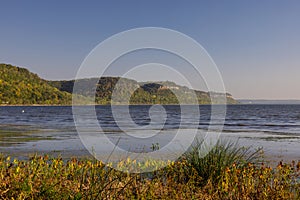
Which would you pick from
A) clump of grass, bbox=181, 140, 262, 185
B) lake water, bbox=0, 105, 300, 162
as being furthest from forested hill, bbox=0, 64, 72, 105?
clump of grass, bbox=181, 140, 262, 185

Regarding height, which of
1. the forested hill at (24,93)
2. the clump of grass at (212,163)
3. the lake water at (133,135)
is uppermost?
the forested hill at (24,93)

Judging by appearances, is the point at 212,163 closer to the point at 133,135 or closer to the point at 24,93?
the point at 133,135

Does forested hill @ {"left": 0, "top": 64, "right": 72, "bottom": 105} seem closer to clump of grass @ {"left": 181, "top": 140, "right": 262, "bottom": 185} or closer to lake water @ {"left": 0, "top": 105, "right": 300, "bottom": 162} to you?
lake water @ {"left": 0, "top": 105, "right": 300, "bottom": 162}

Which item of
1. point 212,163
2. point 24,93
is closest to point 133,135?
point 212,163

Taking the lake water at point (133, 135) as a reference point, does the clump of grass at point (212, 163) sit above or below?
above

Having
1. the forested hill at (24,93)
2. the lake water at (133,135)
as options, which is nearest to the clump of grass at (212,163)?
the lake water at (133,135)

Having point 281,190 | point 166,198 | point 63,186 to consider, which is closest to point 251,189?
point 281,190

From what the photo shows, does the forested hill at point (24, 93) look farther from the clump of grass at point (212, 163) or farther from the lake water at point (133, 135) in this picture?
the clump of grass at point (212, 163)

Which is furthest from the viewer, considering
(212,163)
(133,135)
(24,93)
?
(24,93)

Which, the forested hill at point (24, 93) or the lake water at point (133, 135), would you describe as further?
the forested hill at point (24, 93)

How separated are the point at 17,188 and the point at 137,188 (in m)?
1.86

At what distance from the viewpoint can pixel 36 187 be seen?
18.7ft

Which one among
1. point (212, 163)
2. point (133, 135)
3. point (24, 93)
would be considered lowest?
point (133, 135)

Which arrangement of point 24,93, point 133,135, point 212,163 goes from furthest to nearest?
point 24,93, point 133,135, point 212,163
